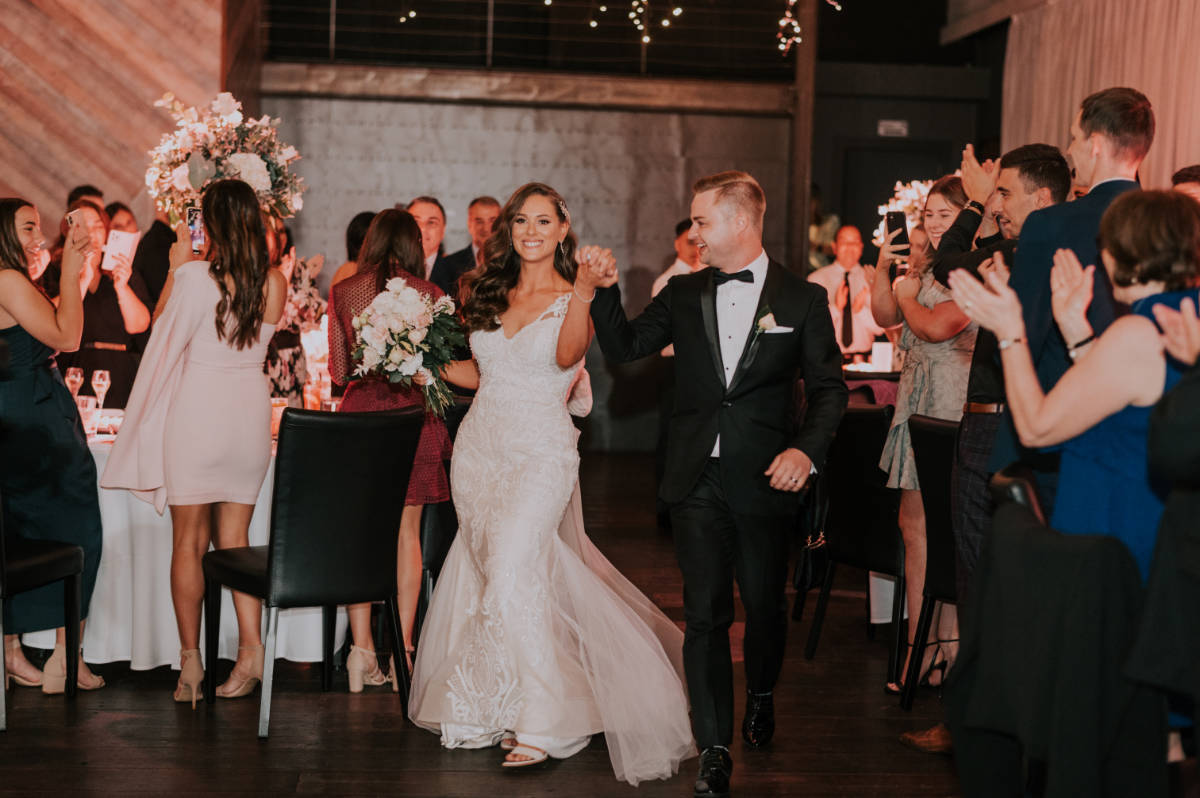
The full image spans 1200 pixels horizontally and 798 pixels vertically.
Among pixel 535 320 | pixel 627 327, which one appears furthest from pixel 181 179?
pixel 627 327

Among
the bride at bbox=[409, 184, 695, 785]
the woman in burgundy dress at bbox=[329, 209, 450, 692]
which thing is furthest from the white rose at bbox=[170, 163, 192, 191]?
the bride at bbox=[409, 184, 695, 785]

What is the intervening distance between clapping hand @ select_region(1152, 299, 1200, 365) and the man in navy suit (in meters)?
0.67

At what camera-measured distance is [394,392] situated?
485cm

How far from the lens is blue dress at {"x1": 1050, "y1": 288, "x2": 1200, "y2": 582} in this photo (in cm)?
269

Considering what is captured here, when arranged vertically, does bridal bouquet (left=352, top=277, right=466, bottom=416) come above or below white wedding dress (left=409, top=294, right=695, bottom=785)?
above

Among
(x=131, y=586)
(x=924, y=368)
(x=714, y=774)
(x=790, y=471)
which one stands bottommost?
(x=714, y=774)

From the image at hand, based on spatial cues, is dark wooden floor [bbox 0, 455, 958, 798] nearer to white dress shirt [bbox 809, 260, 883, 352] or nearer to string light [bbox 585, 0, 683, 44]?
white dress shirt [bbox 809, 260, 883, 352]

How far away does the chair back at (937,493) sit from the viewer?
13.8 ft

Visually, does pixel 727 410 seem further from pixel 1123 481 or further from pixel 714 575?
pixel 1123 481

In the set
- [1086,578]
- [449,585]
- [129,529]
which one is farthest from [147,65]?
[1086,578]

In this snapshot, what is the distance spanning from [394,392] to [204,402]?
0.73m

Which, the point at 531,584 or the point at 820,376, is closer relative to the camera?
the point at 820,376

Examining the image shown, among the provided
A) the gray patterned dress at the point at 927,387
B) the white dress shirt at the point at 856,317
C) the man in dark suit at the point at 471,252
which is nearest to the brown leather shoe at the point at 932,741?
the gray patterned dress at the point at 927,387

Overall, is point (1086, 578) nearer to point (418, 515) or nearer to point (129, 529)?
point (418, 515)
